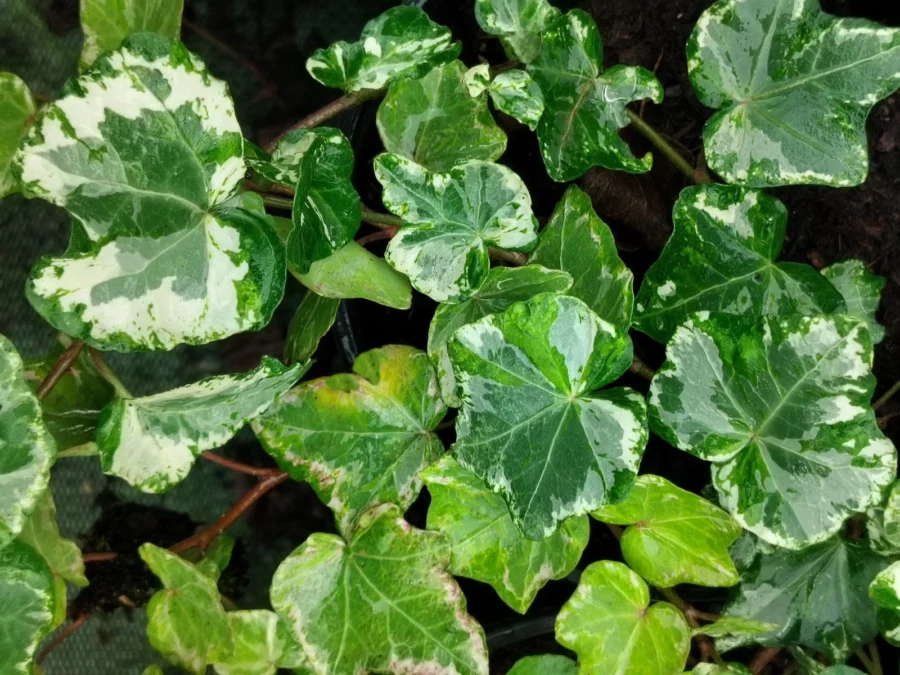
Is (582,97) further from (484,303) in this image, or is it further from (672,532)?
(672,532)

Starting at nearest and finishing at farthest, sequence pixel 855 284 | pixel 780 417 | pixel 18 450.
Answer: pixel 18 450
pixel 780 417
pixel 855 284

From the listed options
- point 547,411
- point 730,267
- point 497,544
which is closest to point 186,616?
point 497,544

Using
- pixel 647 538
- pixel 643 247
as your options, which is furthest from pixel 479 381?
pixel 643 247

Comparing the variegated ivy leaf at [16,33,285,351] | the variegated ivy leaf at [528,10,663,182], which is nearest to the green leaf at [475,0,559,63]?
the variegated ivy leaf at [528,10,663,182]

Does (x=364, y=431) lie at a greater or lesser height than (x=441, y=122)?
lesser

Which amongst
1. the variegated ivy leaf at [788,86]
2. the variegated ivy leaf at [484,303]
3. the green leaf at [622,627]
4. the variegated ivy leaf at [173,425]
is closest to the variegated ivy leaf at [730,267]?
the variegated ivy leaf at [788,86]

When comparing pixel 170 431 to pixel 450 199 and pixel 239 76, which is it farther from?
pixel 239 76

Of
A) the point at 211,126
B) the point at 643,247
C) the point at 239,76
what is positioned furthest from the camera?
the point at 239,76

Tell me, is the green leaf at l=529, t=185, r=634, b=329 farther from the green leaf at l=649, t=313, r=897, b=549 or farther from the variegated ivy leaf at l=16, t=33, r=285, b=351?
the variegated ivy leaf at l=16, t=33, r=285, b=351
